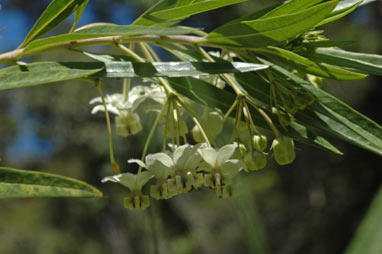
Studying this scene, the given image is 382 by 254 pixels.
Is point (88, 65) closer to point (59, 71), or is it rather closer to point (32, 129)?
point (59, 71)

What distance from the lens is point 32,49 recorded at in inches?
26.5

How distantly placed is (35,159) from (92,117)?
4.79m

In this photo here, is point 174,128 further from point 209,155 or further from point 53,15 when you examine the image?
point 53,15

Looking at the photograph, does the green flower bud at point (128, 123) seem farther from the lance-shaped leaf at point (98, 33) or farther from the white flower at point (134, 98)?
the lance-shaped leaf at point (98, 33)

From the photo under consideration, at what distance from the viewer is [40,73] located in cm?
64

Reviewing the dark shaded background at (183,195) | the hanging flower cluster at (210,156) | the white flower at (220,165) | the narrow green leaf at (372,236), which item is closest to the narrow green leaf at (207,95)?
the hanging flower cluster at (210,156)

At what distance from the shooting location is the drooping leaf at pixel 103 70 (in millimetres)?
612

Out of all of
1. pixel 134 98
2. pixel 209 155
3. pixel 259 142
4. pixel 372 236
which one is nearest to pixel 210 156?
pixel 209 155

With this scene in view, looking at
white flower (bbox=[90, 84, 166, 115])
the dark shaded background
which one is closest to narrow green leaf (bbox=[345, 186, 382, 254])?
white flower (bbox=[90, 84, 166, 115])

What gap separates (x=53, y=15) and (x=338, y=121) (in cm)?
51

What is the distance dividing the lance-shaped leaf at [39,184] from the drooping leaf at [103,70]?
128 millimetres

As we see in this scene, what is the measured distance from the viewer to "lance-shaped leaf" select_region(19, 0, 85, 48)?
2.44ft

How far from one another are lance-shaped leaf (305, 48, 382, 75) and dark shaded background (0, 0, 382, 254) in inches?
226

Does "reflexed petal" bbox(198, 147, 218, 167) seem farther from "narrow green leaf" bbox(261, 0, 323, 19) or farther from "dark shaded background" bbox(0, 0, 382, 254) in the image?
"dark shaded background" bbox(0, 0, 382, 254)
